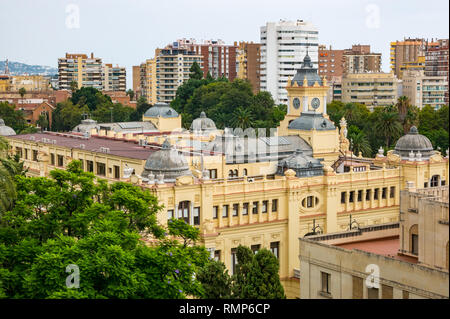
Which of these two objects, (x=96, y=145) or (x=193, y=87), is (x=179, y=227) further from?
(x=193, y=87)

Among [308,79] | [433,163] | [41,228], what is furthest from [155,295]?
[308,79]

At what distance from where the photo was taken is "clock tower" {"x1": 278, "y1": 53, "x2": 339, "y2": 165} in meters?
76.2

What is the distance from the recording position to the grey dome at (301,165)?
6656 centimetres

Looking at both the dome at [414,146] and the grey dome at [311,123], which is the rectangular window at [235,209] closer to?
the grey dome at [311,123]

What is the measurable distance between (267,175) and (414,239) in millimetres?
27145

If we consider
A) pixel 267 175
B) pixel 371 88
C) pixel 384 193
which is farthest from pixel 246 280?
pixel 371 88

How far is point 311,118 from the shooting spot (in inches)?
3039

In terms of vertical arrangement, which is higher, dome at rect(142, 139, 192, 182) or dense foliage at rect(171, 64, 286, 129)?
dense foliage at rect(171, 64, 286, 129)

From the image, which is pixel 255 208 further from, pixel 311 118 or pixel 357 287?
pixel 357 287

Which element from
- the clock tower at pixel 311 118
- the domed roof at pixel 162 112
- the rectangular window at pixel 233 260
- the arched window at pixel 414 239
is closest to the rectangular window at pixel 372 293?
the arched window at pixel 414 239

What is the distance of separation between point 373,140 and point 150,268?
85.6 metres

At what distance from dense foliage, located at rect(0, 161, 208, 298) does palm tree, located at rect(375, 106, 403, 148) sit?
73.6 m

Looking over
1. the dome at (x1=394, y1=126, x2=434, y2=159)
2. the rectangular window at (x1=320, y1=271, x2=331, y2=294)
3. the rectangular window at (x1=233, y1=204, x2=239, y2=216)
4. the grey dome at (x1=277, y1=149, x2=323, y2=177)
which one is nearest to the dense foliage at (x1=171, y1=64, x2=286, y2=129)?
the dome at (x1=394, y1=126, x2=434, y2=159)

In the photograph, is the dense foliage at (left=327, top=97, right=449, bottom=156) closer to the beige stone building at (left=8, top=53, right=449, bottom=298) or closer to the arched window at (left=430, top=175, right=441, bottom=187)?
the beige stone building at (left=8, top=53, right=449, bottom=298)
